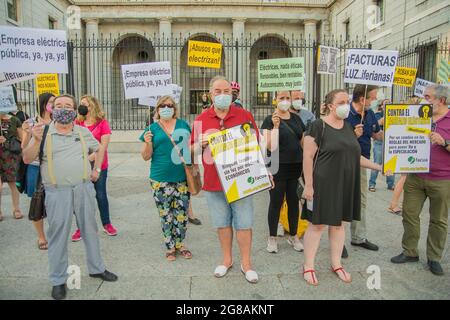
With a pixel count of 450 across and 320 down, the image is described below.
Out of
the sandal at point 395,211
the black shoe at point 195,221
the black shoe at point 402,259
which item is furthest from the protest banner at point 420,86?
the black shoe at point 195,221

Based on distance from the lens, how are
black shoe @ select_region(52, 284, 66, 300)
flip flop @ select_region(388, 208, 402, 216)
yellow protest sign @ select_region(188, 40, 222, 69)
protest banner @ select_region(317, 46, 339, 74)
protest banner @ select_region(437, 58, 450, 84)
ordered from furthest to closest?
1. protest banner @ select_region(437, 58, 450, 84)
2. protest banner @ select_region(317, 46, 339, 74)
3. yellow protest sign @ select_region(188, 40, 222, 69)
4. flip flop @ select_region(388, 208, 402, 216)
5. black shoe @ select_region(52, 284, 66, 300)

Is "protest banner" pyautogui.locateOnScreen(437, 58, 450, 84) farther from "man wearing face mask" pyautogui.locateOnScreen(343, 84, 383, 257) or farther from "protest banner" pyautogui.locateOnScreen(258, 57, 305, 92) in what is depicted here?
"protest banner" pyautogui.locateOnScreen(258, 57, 305, 92)

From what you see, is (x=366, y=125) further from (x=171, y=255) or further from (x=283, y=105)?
(x=171, y=255)

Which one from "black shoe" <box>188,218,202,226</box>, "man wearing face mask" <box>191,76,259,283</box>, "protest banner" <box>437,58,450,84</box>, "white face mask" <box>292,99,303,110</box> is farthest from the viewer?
"protest banner" <box>437,58,450,84</box>

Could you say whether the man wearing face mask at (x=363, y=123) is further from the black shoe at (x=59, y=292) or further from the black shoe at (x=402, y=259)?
the black shoe at (x=59, y=292)

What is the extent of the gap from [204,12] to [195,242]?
24365mm

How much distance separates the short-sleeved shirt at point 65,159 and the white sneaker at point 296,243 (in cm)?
267

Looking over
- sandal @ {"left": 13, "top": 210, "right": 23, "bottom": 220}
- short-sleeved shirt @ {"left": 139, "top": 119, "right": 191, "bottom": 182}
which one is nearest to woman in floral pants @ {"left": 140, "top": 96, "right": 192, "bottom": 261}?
short-sleeved shirt @ {"left": 139, "top": 119, "right": 191, "bottom": 182}

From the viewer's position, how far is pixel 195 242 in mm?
5047

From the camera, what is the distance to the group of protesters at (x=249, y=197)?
11.6 ft

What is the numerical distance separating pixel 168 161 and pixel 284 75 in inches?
72.6

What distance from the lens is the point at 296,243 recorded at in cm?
473

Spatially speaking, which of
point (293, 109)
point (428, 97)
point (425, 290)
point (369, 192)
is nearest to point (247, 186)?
point (293, 109)

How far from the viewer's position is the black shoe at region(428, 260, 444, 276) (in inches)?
155
